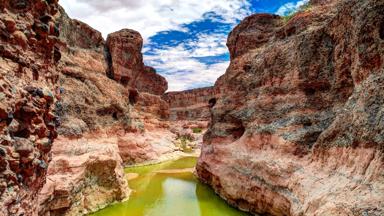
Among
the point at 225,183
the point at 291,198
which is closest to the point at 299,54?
the point at 291,198

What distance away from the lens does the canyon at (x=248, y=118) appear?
270 inches

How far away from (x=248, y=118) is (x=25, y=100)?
44.9 ft

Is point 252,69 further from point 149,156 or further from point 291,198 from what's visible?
point 149,156

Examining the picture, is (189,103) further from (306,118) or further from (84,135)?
(306,118)

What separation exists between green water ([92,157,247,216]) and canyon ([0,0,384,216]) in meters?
0.78

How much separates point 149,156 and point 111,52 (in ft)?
44.7

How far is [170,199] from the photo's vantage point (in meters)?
17.9

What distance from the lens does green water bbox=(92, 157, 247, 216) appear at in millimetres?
15375

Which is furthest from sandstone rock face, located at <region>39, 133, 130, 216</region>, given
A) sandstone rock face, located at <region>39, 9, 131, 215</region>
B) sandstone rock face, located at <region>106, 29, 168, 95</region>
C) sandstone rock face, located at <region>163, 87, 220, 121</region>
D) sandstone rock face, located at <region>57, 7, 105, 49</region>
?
A: sandstone rock face, located at <region>163, 87, 220, 121</region>

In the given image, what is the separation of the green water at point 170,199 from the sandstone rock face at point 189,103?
67.9 m

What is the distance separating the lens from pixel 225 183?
57.1ft

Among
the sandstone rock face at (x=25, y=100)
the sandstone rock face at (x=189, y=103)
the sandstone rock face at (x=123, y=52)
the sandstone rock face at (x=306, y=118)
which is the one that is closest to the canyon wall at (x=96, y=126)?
the sandstone rock face at (x=123, y=52)

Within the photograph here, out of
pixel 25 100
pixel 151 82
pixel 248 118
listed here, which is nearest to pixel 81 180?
pixel 25 100

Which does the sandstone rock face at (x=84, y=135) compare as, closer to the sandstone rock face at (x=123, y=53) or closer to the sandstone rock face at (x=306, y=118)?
the sandstone rock face at (x=123, y=53)
